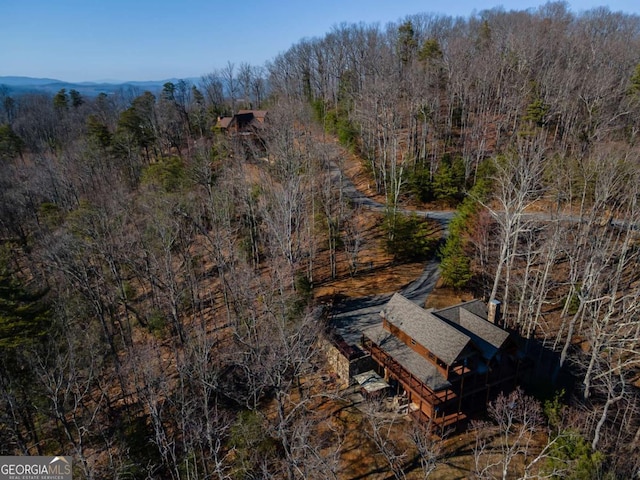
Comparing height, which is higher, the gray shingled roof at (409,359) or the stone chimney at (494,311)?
the stone chimney at (494,311)

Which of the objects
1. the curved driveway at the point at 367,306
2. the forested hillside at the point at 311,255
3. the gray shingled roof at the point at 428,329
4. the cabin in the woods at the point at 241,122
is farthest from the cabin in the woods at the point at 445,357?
the cabin in the woods at the point at 241,122

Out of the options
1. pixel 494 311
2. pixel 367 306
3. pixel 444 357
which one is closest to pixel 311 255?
pixel 367 306

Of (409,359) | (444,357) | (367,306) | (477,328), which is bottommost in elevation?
(367,306)

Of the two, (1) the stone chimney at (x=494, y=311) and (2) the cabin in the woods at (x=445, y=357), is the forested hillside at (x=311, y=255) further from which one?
(1) the stone chimney at (x=494, y=311)

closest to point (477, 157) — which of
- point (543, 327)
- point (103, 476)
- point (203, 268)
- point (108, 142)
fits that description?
point (543, 327)

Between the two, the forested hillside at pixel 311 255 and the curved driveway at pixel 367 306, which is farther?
the curved driveway at pixel 367 306

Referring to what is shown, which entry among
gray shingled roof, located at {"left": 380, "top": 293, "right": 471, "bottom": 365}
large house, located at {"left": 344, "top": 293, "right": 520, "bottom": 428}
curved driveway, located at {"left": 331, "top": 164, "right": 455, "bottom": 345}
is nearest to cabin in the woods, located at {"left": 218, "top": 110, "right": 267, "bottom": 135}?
curved driveway, located at {"left": 331, "top": 164, "right": 455, "bottom": 345}

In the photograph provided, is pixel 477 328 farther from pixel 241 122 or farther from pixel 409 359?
pixel 241 122
